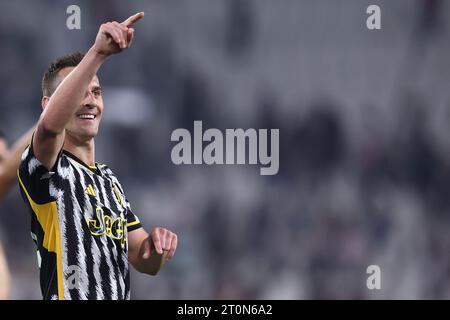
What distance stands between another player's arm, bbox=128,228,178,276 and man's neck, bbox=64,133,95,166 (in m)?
0.33

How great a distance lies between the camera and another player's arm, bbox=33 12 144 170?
202 cm

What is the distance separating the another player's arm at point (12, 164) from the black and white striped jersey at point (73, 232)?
0.09m

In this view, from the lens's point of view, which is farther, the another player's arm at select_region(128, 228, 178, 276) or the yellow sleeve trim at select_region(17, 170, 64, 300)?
the another player's arm at select_region(128, 228, 178, 276)

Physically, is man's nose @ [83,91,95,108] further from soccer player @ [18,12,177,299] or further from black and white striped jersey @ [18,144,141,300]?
black and white striped jersey @ [18,144,141,300]

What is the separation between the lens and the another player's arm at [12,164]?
2.37 m

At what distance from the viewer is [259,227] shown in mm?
6219

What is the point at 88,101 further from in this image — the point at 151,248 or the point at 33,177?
the point at 151,248

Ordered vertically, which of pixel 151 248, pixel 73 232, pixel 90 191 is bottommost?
pixel 151 248

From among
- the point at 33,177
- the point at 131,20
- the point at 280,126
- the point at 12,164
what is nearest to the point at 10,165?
the point at 12,164

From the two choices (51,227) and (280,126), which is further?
Result: (280,126)

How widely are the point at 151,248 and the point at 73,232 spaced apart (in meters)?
0.35

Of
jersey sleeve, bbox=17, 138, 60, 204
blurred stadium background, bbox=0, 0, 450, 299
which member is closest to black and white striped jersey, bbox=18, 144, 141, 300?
jersey sleeve, bbox=17, 138, 60, 204

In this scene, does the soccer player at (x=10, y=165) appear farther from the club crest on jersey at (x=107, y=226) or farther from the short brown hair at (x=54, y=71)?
the club crest on jersey at (x=107, y=226)

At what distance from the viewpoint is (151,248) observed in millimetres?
2668
